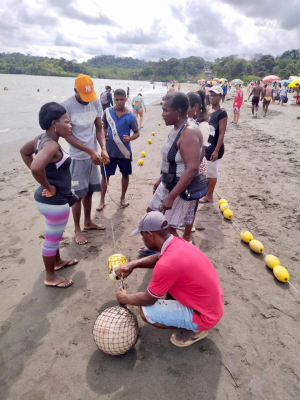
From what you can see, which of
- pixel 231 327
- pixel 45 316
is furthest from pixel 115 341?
pixel 231 327

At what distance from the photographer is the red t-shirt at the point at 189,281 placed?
6.45ft

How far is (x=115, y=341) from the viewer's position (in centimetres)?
223

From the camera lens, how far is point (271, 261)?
138 inches

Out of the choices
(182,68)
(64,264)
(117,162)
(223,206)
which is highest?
(182,68)

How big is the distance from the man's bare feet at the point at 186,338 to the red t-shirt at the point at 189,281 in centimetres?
19

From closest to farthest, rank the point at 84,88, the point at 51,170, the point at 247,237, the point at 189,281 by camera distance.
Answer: the point at 189,281
the point at 51,170
the point at 84,88
the point at 247,237

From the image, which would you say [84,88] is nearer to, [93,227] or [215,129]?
[93,227]

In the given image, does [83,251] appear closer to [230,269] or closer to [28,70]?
[230,269]

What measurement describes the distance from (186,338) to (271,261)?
5.97ft

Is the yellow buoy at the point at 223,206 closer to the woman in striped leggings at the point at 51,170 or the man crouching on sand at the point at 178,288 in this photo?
the man crouching on sand at the point at 178,288

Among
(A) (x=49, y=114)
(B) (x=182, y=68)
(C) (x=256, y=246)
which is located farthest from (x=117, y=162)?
(B) (x=182, y=68)

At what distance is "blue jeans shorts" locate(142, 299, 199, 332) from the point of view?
7.52ft

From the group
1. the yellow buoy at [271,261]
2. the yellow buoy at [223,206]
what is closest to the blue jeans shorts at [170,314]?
the yellow buoy at [271,261]

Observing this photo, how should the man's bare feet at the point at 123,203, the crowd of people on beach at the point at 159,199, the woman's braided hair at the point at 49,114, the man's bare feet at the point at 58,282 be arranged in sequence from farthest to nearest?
the man's bare feet at the point at 123,203
the man's bare feet at the point at 58,282
the woman's braided hair at the point at 49,114
the crowd of people on beach at the point at 159,199
